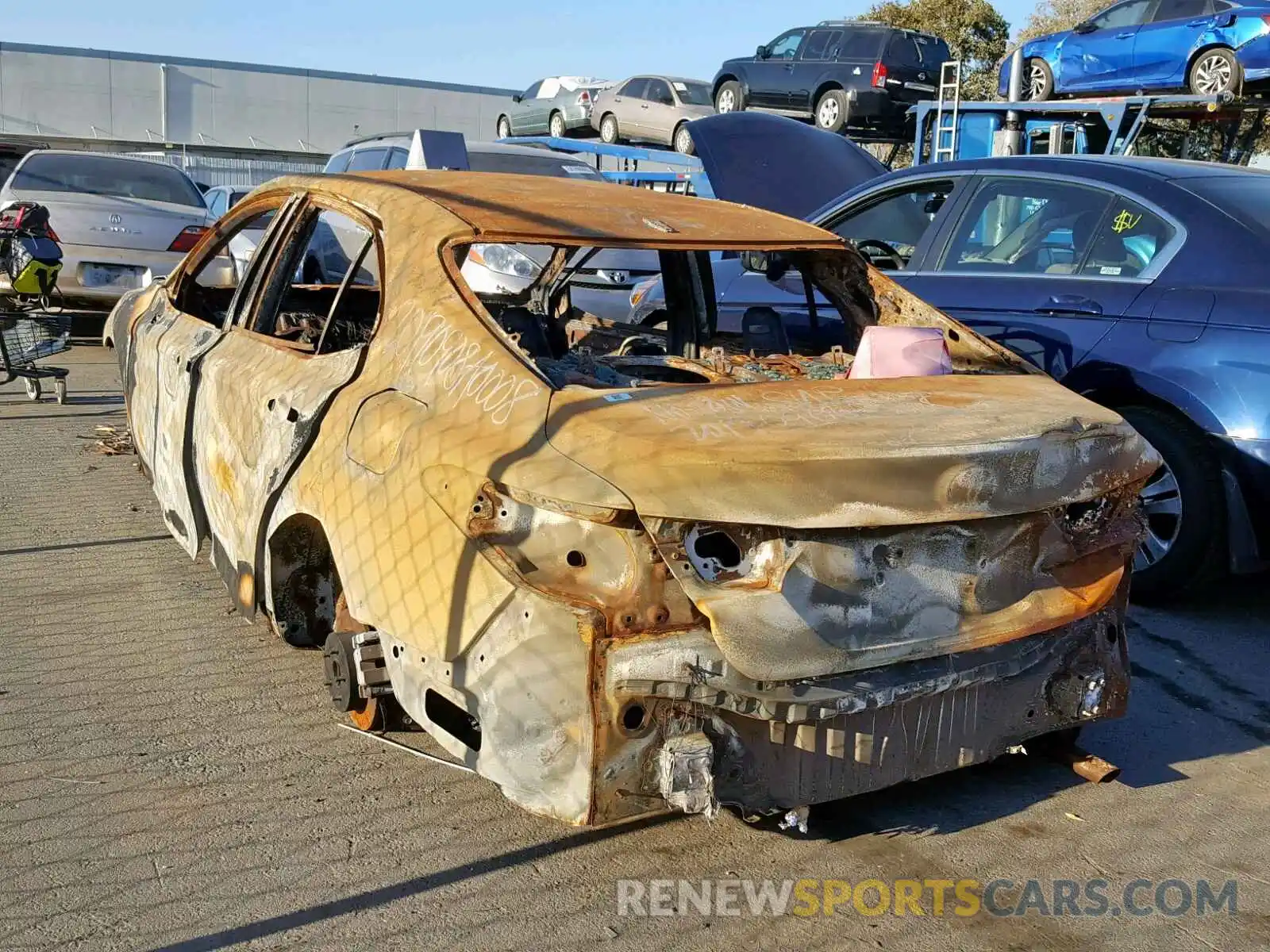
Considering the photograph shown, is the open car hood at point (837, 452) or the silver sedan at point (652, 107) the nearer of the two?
the open car hood at point (837, 452)

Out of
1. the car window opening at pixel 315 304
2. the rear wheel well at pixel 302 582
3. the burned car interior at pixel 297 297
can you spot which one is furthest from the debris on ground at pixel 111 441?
the rear wheel well at pixel 302 582

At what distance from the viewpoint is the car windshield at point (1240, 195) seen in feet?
17.5

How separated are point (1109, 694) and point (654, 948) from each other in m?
1.52

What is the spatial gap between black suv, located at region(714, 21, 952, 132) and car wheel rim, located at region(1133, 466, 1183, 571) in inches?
541

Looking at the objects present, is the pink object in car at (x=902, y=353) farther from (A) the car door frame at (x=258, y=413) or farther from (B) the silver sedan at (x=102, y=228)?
(B) the silver sedan at (x=102, y=228)

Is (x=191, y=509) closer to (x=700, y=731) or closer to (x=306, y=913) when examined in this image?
(x=306, y=913)

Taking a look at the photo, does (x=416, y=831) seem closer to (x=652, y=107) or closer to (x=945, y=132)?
(x=945, y=132)

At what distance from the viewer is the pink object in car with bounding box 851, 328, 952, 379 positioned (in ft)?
13.4

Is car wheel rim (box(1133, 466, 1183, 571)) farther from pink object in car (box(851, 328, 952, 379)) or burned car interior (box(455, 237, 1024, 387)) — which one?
pink object in car (box(851, 328, 952, 379))

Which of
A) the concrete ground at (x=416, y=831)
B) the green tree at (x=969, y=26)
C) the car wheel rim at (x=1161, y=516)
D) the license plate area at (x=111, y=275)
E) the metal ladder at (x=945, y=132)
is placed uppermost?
the green tree at (x=969, y=26)

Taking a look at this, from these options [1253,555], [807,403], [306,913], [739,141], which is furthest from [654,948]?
[739,141]

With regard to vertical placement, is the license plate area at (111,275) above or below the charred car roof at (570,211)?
below

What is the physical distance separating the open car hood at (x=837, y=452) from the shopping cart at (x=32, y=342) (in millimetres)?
6565

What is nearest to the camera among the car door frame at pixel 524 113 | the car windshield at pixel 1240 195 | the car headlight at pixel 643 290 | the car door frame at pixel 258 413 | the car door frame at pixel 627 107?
the car door frame at pixel 258 413
